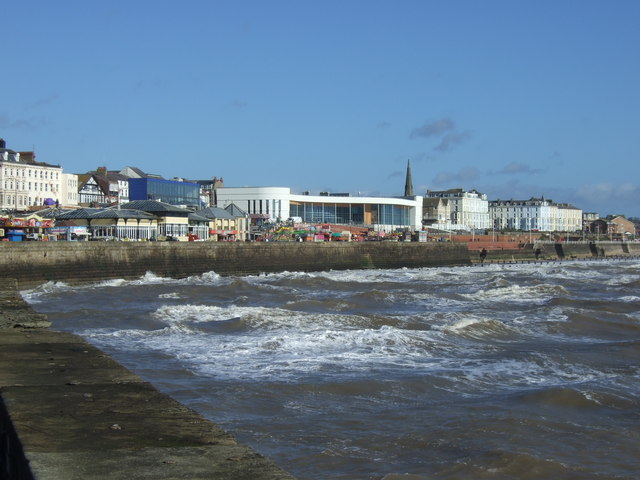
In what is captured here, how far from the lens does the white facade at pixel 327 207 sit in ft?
348

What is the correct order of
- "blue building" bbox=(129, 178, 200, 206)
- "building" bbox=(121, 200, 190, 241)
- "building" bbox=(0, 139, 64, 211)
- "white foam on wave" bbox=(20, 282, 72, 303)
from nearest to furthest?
"white foam on wave" bbox=(20, 282, 72, 303) → "building" bbox=(121, 200, 190, 241) → "blue building" bbox=(129, 178, 200, 206) → "building" bbox=(0, 139, 64, 211)

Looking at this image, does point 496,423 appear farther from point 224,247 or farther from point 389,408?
point 224,247

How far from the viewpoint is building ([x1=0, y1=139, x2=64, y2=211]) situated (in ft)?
271

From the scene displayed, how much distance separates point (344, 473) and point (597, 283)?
4076 centimetres

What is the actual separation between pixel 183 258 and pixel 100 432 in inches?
1649

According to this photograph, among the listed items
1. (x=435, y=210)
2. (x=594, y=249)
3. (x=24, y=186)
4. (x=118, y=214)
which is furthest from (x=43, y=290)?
(x=435, y=210)

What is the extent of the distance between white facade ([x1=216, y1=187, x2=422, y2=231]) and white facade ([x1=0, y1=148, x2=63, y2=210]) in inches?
922

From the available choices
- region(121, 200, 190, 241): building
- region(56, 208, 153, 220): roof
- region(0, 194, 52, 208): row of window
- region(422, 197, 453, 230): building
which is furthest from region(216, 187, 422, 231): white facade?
region(56, 208, 153, 220): roof

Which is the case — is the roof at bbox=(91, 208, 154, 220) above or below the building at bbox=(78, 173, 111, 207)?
below

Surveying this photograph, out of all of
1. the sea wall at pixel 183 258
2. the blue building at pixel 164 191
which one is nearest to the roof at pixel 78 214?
the sea wall at pixel 183 258

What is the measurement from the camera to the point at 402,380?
45.6ft

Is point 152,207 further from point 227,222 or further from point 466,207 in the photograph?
point 466,207

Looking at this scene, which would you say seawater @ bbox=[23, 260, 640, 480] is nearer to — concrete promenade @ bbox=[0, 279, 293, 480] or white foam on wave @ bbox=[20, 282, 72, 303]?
white foam on wave @ bbox=[20, 282, 72, 303]

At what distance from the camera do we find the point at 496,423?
36.7 feet
